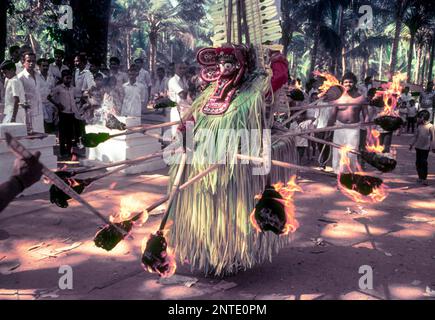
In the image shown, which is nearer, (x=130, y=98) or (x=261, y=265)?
(x=261, y=265)

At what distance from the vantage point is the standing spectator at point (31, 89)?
7.92m

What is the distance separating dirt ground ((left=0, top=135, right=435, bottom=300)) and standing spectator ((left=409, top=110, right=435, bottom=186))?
152 centimetres

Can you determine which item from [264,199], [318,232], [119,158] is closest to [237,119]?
[264,199]

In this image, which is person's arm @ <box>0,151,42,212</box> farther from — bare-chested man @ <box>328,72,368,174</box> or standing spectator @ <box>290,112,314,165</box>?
standing spectator @ <box>290,112,314,165</box>

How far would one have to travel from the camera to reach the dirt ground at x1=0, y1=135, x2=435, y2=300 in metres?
3.72

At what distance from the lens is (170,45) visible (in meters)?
52.1

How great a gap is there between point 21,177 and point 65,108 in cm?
754

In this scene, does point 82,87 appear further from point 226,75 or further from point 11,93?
point 226,75

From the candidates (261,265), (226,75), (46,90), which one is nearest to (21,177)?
(226,75)

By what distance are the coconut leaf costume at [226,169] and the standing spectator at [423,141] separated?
4965 mm

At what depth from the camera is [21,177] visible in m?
2.37

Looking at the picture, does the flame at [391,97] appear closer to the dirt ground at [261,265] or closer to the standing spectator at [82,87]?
the dirt ground at [261,265]

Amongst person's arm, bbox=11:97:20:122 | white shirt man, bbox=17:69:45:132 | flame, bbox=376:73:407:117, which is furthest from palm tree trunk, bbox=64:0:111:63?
flame, bbox=376:73:407:117
